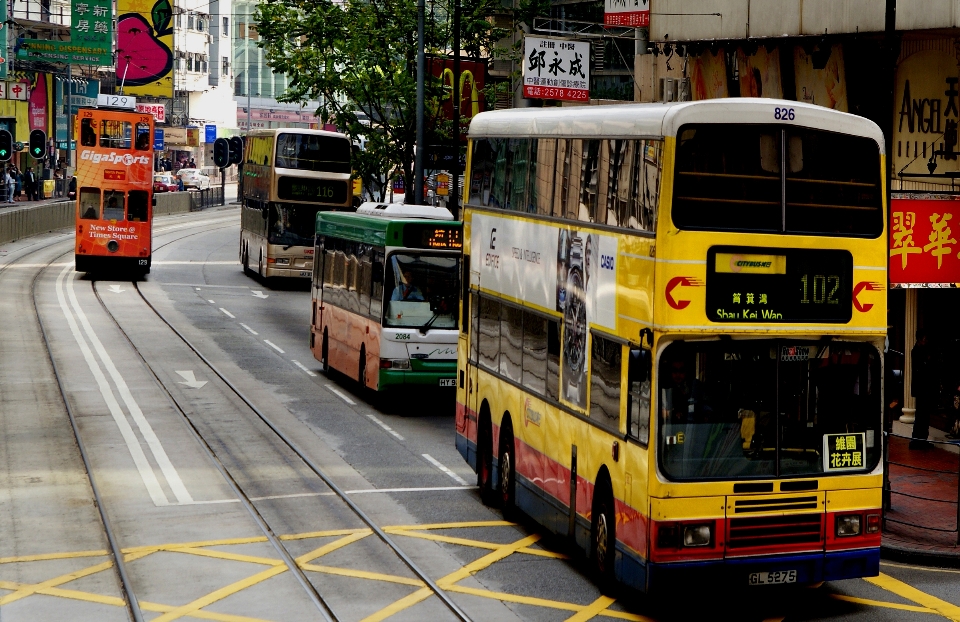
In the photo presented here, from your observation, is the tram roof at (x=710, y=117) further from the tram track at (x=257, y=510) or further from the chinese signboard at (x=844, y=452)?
the tram track at (x=257, y=510)

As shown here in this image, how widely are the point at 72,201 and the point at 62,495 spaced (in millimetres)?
57015

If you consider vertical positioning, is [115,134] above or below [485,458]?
above

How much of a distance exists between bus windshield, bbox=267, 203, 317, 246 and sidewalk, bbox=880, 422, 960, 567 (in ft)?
87.1

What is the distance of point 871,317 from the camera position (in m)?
11.9

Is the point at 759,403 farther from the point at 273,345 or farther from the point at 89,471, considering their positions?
the point at 273,345

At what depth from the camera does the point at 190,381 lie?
26.3 m

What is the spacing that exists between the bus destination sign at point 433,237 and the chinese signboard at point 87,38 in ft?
145

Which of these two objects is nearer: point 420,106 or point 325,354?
point 325,354

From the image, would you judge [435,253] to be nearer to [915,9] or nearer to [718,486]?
[915,9]

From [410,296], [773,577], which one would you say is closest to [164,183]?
[410,296]

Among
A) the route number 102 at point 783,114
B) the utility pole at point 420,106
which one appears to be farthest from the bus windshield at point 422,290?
the route number 102 at point 783,114

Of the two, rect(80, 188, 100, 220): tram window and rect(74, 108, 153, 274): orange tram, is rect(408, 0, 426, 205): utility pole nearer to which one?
rect(74, 108, 153, 274): orange tram

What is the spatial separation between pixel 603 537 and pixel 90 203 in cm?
3421

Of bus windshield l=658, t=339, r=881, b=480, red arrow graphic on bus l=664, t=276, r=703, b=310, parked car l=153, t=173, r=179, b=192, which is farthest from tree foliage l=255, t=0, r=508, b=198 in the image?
parked car l=153, t=173, r=179, b=192
